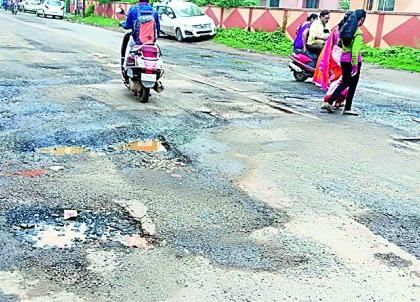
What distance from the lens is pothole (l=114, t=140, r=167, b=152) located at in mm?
6504

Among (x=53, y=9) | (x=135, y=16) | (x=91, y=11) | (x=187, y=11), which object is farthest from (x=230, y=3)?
(x=91, y=11)

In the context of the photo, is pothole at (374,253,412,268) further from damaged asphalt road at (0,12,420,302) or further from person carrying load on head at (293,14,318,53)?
person carrying load on head at (293,14,318,53)

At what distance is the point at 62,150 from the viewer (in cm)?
630

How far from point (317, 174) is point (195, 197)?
153 centimetres

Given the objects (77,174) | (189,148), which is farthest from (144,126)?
(77,174)

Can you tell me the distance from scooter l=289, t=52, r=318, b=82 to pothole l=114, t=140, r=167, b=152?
270 inches

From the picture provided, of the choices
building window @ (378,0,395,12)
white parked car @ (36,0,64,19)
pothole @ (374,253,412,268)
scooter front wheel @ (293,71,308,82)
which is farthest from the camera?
white parked car @ (36,0,64,19)

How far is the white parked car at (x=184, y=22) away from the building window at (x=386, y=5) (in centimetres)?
833

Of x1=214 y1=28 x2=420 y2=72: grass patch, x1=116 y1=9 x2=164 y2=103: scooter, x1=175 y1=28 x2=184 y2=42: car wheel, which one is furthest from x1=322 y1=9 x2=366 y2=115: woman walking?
x1=175 y1=28 x2=184 y2=42: car wheel

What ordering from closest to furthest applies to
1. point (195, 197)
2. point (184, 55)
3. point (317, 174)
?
1. point (195, 197)
2. point (317, 174)
3. point (184, 55)

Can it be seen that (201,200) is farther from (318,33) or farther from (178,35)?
(178,35)

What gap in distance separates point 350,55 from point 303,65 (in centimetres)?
401

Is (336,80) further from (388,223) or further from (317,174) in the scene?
(388,223)

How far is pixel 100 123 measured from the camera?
7629 millimetres
